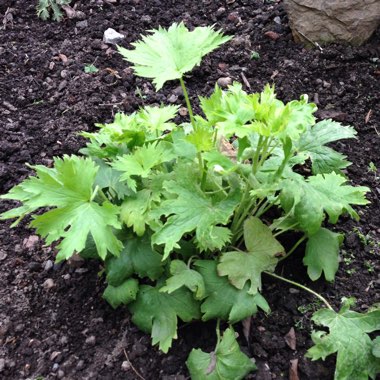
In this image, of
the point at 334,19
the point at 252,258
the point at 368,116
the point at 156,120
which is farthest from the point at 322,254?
the point at 334,19

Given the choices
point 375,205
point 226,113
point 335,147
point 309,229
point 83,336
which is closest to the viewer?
point 226,113

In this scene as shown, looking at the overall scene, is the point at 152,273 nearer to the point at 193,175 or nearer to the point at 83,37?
the point at 193,175

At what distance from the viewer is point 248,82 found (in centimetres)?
321

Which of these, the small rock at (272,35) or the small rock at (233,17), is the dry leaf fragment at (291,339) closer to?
the small rock at (272,35)

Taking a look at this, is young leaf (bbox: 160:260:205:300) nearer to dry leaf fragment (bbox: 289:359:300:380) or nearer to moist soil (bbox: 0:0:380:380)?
moist soil (bbox: 0:0:380:380)

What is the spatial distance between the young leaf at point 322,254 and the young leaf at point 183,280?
464 millimetres

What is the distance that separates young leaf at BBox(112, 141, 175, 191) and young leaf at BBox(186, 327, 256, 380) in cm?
63

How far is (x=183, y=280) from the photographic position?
1.98 m

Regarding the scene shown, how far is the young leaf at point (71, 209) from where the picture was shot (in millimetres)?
1839

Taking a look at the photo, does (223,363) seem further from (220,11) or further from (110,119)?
(220,11)

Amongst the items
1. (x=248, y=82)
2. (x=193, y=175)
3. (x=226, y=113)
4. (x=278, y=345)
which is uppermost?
(x=226, y=113)

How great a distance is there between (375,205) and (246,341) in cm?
94

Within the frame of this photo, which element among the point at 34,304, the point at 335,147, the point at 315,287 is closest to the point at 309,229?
the point at 315,287

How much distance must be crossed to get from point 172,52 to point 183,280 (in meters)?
0.79
